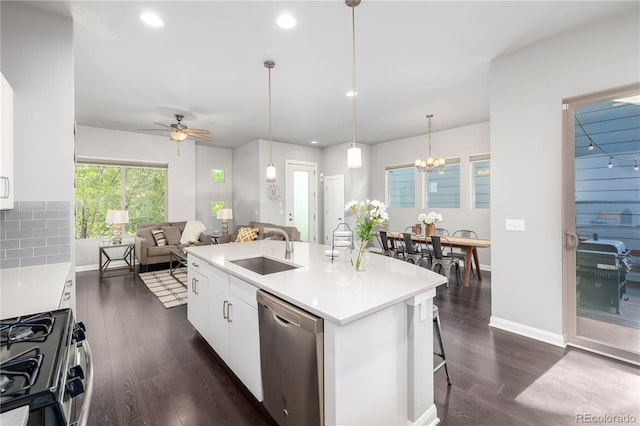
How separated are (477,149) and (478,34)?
343 cm

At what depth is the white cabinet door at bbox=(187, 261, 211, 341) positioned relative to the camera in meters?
2.59

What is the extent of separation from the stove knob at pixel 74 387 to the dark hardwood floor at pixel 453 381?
44.2 inches

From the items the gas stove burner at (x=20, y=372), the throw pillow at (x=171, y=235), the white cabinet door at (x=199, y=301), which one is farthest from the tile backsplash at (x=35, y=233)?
the throw pillow at (x=171, y=235)

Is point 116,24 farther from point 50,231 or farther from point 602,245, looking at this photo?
point 602,245

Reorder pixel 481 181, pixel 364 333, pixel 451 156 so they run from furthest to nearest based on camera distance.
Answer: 1. pixel 451 156
2. pixel 481 181
3. pixel 364 333

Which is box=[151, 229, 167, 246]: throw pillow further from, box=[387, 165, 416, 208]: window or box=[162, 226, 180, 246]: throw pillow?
box=[387, 165, 416, 208]: window

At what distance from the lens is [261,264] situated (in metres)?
2.72

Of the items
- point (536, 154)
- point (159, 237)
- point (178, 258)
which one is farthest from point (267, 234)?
point (536, 154)

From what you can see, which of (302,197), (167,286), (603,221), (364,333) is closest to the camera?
(364,333)

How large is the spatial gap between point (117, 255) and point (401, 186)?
650cm

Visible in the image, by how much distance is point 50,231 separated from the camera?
2258 millimetres

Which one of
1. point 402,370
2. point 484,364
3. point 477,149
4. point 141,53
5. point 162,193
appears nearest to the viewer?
point 402,370

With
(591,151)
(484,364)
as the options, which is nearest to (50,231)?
(484,364)

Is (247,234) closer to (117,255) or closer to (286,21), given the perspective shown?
(117,255)
